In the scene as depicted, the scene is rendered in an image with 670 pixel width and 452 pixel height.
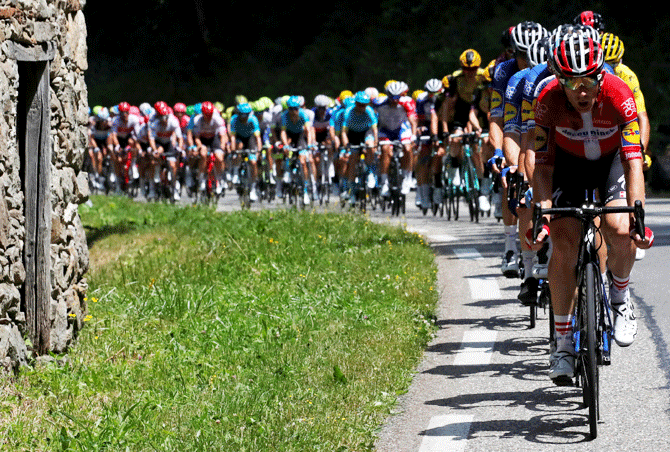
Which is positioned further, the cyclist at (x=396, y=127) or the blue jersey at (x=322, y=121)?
the blue jersey at (x=322, y=121)

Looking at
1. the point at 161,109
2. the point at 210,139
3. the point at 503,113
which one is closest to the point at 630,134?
the point at 503,113

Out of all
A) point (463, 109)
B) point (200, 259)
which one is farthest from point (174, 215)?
point (200, 259)

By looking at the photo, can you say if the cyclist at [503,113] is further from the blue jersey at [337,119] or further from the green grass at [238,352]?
the blue jersey at [337,119]

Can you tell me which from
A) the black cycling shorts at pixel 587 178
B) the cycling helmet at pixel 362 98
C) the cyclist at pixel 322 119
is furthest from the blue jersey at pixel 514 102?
the cyclist at pixel 322 119

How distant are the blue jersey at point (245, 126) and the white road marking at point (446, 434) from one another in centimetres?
2002

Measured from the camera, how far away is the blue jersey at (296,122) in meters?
24.8

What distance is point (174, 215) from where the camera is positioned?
19.4 m

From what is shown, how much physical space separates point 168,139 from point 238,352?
2115 centimetres

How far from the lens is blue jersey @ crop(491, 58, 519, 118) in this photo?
32.8 ft

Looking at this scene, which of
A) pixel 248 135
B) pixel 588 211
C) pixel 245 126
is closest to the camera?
pixel 588 211

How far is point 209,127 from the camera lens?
2705 centimetres

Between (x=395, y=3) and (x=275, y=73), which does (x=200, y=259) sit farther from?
(x=275, y=73)

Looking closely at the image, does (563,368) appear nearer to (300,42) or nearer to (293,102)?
(293,102)

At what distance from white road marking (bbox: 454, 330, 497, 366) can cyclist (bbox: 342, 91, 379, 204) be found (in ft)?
40.5
